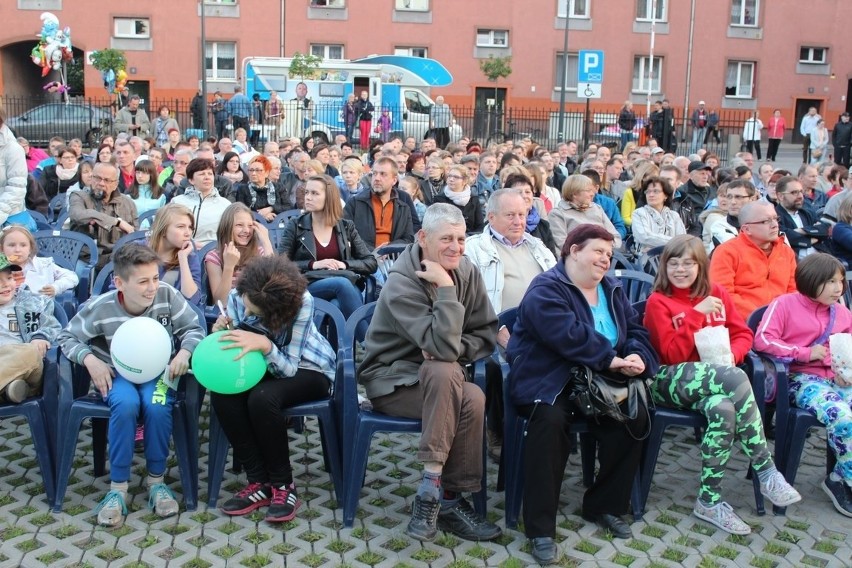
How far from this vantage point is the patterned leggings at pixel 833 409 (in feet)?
14.6

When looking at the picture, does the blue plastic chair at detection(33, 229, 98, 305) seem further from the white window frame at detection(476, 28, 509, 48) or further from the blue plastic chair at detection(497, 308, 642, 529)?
the white window frame at detection(476, 28, 509, 48)

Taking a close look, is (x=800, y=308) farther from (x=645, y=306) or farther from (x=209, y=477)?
(x=209, y=477)

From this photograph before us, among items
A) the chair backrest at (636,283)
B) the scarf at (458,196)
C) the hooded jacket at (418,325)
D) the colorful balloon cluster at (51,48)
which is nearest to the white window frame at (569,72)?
the colorful balloon cluster at (51,48)

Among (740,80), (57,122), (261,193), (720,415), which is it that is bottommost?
(720,415)

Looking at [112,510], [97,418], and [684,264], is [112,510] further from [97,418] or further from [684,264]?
[684,264]

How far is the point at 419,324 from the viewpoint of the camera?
4129 mm

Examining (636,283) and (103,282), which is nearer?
(103,282)

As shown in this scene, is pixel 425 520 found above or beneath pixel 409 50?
beneath

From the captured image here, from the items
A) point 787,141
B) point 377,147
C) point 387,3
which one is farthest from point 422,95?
point 787,141

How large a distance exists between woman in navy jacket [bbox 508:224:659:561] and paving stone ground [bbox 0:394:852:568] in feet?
0.62

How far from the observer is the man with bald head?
5523mm

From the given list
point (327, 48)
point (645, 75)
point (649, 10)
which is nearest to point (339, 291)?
point (327, 48)

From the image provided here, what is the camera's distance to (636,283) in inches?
241

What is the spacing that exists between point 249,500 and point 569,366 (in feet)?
5.41
